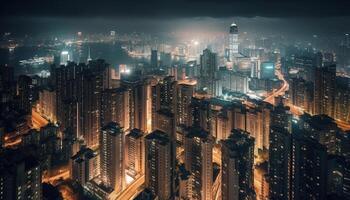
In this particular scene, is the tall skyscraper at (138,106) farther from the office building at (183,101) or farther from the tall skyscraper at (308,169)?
the tall skyscraper at (308,169)

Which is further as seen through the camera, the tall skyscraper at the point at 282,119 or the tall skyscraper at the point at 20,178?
the tall skyscraper at the point at 282,119

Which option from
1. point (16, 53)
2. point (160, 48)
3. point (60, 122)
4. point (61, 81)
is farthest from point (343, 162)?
point (160, 48)

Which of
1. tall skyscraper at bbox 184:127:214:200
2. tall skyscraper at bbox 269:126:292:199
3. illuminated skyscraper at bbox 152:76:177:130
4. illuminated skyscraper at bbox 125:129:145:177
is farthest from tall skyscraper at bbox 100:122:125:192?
tall skyscraper at bbox 269:126:292:199

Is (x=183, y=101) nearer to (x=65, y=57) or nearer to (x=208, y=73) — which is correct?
(x=208, y=73)

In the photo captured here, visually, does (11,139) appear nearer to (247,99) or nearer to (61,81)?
(61,81)

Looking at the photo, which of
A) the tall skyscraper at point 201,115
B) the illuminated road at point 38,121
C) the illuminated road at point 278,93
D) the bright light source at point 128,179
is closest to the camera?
the bright light source at point 128,179

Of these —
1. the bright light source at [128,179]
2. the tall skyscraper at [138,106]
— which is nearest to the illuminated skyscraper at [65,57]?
the tall skyscraper at [138,106]
